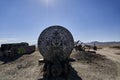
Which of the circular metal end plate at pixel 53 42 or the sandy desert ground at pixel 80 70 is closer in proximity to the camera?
the sandy desert ground at pixel 80 70

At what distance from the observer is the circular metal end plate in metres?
13.6

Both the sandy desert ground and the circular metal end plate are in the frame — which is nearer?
the sandy desert ground

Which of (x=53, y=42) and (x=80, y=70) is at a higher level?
(x=53, y=42)

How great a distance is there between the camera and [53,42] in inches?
536

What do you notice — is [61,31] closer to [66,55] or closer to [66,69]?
→ [66,55]

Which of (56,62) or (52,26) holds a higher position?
(52,26)

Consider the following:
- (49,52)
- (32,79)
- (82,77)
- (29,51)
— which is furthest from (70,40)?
(29,51)

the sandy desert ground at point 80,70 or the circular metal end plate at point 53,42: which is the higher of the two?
the circular metal end plate at point 53,42

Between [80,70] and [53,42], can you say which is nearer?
[53,42]

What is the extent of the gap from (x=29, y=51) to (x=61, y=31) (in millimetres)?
21603

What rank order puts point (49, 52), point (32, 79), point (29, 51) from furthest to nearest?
point (29, 51)
point (49, 52)
point (32, 79)

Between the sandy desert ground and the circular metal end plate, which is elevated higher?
the circular metal end plate

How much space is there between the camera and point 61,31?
13781 mm

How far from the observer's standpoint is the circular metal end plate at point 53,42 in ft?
44.7
